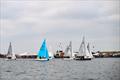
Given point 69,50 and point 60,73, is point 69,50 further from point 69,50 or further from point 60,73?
point 60,73

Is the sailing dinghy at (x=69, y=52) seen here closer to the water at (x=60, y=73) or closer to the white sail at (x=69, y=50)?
the white sail at (x=69, y=50)

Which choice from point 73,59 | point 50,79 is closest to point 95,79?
point 50,79

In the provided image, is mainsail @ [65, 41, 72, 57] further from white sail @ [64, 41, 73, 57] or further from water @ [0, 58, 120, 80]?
water @ [0, 58, 120, 80]

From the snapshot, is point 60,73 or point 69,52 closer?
point 60,73

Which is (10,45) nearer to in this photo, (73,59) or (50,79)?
(73,59)

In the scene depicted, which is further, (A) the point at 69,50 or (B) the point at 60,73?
(A) the point at 69,50

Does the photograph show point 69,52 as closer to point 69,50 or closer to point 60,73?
point 69,50

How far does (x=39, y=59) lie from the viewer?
119 meters

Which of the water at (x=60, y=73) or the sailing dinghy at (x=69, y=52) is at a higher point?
the sailing dinghy at (x=69, y=52)

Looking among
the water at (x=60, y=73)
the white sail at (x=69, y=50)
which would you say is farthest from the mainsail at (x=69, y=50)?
the water at (x=60, y=73)

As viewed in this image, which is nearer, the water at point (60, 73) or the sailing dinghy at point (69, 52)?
the water at point (60, 73)

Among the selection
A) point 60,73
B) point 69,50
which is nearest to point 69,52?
point 69,50

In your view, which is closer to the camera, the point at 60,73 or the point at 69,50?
the point at 60,73

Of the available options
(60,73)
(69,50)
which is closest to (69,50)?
(69,50)
